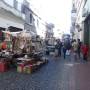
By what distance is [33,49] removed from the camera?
72.8ft

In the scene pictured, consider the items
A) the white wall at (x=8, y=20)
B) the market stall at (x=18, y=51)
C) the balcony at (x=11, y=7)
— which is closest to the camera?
the market stall at (x=18, y=51)

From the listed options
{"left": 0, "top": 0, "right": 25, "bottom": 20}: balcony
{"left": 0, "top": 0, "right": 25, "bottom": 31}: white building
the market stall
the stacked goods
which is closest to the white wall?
{"left": 0, "top": 0, "right": 25, "bottom": 31}: white building

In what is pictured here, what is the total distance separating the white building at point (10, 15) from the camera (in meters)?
31.9

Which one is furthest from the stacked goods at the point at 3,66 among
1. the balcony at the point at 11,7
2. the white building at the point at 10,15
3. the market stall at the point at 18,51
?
the balcony at the point at 11,7

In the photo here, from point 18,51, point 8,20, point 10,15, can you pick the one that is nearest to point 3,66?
point 18,51

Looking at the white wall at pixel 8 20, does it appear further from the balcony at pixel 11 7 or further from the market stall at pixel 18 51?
the market stall at pixel 18 51

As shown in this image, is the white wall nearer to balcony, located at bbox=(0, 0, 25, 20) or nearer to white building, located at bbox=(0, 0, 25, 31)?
white building, located at bbox=(0, 0, 25, 31)

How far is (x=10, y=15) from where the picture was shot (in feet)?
115

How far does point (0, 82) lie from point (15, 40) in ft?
26.0

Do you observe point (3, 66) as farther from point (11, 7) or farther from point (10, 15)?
point (11, 7)

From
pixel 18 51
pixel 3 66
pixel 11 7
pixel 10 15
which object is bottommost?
pixel 3 66

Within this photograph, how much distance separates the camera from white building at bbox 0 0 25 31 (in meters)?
31.9

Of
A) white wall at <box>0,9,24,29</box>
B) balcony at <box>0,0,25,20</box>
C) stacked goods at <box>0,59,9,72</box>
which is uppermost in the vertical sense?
balcony at <box>0,0,25,20</box>

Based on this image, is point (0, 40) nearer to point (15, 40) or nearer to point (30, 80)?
point (15, 40)
